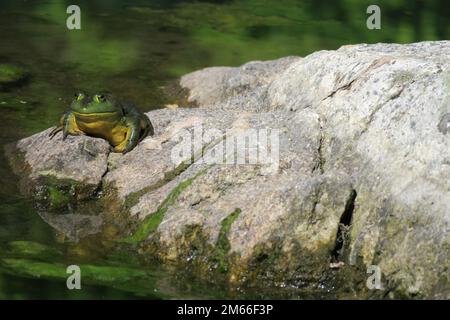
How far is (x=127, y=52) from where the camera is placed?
1066cm

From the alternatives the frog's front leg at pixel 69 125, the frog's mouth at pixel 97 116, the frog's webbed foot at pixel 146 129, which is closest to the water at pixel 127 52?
the frog's front leg at pixel 69 125

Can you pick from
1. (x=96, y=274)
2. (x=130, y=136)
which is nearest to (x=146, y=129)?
(x=130, y=136)

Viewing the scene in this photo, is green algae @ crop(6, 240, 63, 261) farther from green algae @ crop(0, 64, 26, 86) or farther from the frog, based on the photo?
green algae @ crop(0, 64, 26, 86)

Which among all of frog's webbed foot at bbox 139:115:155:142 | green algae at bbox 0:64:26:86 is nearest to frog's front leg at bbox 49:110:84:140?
frog's webbed foot at bbox 139:115:155:142

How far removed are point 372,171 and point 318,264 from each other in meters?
0.70

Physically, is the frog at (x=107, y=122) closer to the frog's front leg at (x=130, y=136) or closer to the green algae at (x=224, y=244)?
the frog's front leg at (x=130, y=136)

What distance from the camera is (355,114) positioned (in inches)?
240

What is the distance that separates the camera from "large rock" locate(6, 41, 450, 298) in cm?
541

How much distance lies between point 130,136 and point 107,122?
7.7 inches

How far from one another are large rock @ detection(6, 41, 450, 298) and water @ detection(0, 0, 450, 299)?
269 millimetres

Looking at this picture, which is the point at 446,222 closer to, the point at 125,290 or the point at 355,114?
the point at 355,114

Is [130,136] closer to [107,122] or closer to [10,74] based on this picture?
[107,122]

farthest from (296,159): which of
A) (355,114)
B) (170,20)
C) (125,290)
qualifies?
(170,20)

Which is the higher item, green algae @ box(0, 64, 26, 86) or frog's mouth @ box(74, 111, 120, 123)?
green algae @ box(0, 64, 26, 86)
